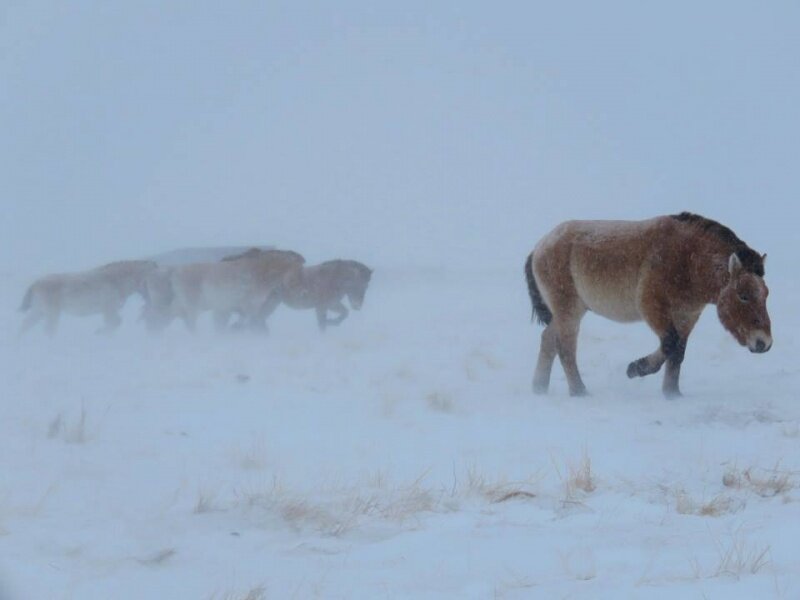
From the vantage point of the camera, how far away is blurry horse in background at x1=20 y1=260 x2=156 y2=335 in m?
15.2

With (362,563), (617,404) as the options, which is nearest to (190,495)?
(362,563)

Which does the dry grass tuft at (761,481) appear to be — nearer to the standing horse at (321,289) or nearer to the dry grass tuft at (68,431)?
the dry grass tuft at (68,431)

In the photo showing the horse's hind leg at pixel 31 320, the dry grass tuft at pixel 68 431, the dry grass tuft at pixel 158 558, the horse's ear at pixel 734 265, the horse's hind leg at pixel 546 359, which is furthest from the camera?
the horse's hind leg at pixel 31 320

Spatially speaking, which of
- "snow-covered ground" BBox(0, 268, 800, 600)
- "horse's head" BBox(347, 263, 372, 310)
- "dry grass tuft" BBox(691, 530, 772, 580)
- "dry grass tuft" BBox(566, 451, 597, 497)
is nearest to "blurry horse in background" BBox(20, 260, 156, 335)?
"horse's head" BBox(347, 263, 372, 310)

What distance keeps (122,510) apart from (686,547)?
2.33 m

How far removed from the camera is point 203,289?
620 inches

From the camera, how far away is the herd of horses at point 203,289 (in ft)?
50.2

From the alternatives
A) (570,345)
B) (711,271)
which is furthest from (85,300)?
(711,271)

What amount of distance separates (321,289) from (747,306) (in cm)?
927

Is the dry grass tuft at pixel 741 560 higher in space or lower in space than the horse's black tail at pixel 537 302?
lower

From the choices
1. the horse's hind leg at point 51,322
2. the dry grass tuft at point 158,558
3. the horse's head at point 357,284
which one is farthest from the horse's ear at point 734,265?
the horse's hind leg at point 51,322

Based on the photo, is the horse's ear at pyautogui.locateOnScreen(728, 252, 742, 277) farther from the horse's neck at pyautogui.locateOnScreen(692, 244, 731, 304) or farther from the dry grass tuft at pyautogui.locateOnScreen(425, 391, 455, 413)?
the dry grass tuft at pyautogui.locateOnScreen(425, 391, 455, 413)

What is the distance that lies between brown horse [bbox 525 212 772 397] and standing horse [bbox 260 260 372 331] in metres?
7.14

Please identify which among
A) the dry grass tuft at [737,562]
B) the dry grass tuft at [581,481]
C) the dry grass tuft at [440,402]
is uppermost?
the dry grass tuft at [737,562]
